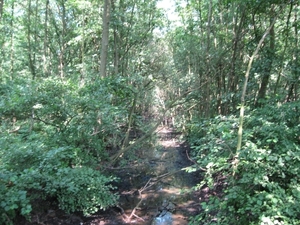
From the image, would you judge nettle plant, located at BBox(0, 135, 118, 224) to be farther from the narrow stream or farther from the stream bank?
the narrow stream

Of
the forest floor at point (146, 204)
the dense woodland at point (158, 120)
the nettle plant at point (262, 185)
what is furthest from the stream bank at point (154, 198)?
the nettle plant at point (262, 185)

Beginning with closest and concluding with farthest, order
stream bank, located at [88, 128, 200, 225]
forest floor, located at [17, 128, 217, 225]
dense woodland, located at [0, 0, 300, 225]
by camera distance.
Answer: dense woodland, located at [0, 0, 300, 225] < forest floor, located at [17, 128, 217, 225] < stream bank, located at [88, 128, 200, 225]

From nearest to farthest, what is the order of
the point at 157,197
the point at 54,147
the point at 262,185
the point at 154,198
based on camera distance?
1. the point at 262,185
2. the point at 54,147
3. the point at 154,198
4. the point at 157,197

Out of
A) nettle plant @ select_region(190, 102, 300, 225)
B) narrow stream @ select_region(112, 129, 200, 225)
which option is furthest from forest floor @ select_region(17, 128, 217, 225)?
nettle plant @ select_region(190, 102, 300, 225)

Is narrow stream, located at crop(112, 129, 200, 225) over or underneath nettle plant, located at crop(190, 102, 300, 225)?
underneath

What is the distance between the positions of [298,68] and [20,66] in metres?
23.6

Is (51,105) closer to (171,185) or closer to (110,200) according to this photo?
(110,200)

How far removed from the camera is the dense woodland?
4250 millimetres

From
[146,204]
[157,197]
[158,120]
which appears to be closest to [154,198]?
[157,197]

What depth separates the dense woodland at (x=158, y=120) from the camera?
4.25 metres

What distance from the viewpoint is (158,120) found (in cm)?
1088

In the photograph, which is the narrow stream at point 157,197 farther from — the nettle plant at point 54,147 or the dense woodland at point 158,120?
the nettle plant at point 54,147

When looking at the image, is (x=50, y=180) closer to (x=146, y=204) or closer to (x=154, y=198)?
(x=146, y=204)

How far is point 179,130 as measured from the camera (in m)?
23.9
